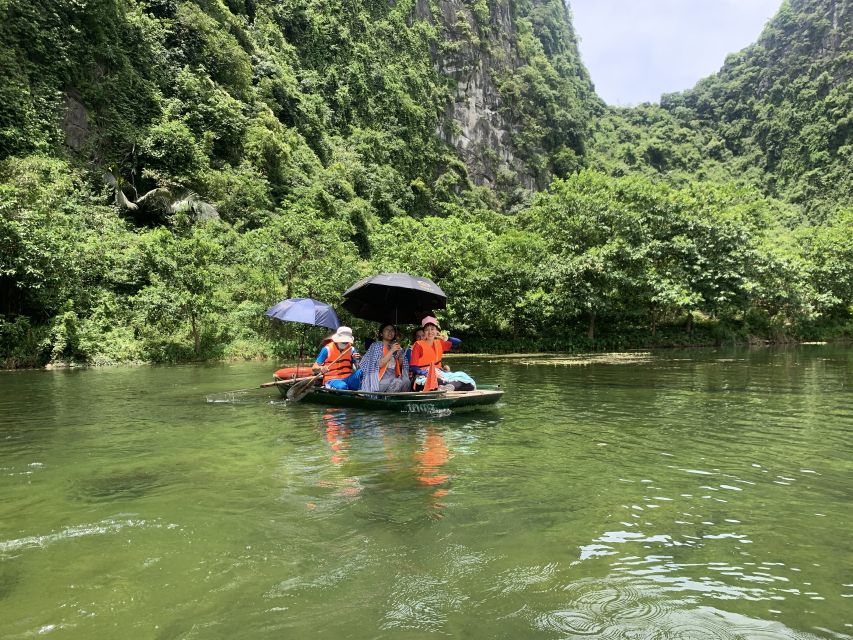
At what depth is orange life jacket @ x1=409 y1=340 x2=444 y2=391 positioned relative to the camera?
9.34m

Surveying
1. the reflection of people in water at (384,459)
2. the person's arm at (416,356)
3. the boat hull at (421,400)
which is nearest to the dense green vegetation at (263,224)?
the boat hull at (421,400)

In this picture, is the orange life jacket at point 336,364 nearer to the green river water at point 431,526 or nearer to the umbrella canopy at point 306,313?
the umbrella canopy at point 306,313

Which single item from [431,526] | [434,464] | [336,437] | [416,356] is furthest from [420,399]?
[431,526]

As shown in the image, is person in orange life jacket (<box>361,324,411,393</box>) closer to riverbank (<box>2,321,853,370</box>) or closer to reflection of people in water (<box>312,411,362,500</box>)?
reflection of people in water (<box>312,411,362,500</box>)

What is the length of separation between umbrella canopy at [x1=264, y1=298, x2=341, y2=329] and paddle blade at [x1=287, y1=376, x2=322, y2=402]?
4.69 feet

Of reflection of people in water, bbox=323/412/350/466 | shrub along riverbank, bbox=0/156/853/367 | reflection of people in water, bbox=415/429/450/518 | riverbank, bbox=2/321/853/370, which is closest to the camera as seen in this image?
reflection of people in water, bbox=415/429/450/518

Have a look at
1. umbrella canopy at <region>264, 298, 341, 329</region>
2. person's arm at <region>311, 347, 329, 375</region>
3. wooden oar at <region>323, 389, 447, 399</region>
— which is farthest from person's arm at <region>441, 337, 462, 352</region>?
umbrella canopy at <region>264, 298, 341, 329</region>

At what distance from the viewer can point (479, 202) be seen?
59000mm

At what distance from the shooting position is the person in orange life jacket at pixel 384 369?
32.2 feet

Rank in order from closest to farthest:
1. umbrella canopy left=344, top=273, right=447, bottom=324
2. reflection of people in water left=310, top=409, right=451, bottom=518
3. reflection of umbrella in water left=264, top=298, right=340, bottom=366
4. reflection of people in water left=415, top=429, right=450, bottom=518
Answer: reflection of people in water left=415, top=429, right=450, bottom=518
reflection of people in water left=310, top=409, right=451, bottom=518
umbrella canopy left=344, top=273, right=447, bottom=324
reflection of umbrella in water left=264, top=298, right=340, bottom=366

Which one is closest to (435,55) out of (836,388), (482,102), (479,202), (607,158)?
(482,102)

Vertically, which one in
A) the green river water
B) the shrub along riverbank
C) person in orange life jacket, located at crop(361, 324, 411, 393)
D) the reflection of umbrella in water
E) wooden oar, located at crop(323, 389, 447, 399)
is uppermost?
the shrub along riverbank

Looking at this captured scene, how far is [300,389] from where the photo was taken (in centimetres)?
1062

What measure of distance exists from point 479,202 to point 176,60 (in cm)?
3230
